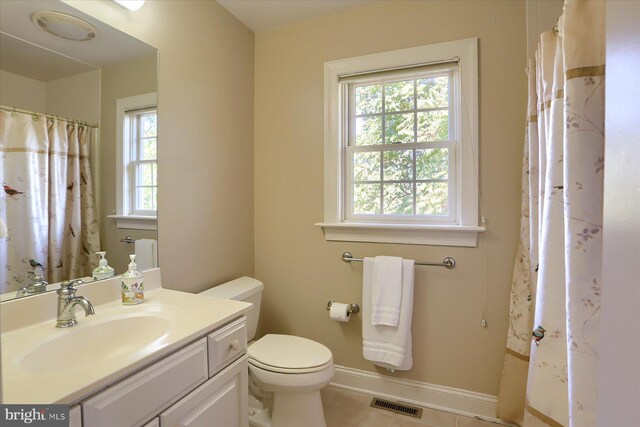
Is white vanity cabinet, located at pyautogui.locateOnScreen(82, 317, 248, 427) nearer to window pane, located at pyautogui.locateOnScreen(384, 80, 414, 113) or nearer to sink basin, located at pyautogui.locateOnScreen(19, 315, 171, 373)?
sink basin, located at pyautogui.locateOnScreen(19, 315, 171, 373)

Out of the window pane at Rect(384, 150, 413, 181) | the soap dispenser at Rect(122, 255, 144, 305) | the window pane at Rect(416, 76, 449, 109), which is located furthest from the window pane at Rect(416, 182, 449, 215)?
the soap dispenser at Rect(122, 255, 144, 305)

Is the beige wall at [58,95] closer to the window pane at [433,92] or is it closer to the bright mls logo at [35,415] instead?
the bright mls logo at [35,415]

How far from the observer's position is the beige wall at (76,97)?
1.12m

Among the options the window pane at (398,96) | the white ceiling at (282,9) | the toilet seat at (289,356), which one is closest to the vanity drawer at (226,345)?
the toilet seat at (289,356)

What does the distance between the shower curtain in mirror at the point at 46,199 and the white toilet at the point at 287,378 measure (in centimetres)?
67

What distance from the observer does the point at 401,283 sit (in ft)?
5.65

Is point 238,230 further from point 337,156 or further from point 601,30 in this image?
point 601,30

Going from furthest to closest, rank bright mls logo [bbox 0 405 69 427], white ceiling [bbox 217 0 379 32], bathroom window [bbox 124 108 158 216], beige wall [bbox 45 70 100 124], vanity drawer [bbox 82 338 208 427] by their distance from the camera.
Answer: white ceiling [bbox 217 0 379 32], bathroom window [bbox 124 108 158 216], beige wall [bbox 45 70 100 124], vanity drawer [bbox 82 338 208 427], bright mls logo [bbox 0 405 69 427]

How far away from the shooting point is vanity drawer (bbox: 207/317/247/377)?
1037 mm

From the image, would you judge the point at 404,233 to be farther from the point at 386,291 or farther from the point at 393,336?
the point at 393,336

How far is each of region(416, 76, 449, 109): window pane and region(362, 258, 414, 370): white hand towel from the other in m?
0.95

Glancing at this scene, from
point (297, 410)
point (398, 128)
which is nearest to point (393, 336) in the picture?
point (297, 410)

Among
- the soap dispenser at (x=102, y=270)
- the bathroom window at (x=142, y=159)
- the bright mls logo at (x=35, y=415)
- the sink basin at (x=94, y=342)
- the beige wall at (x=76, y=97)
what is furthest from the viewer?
the bathroom window at (x=142, y=159)

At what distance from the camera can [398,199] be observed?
1891 mm
